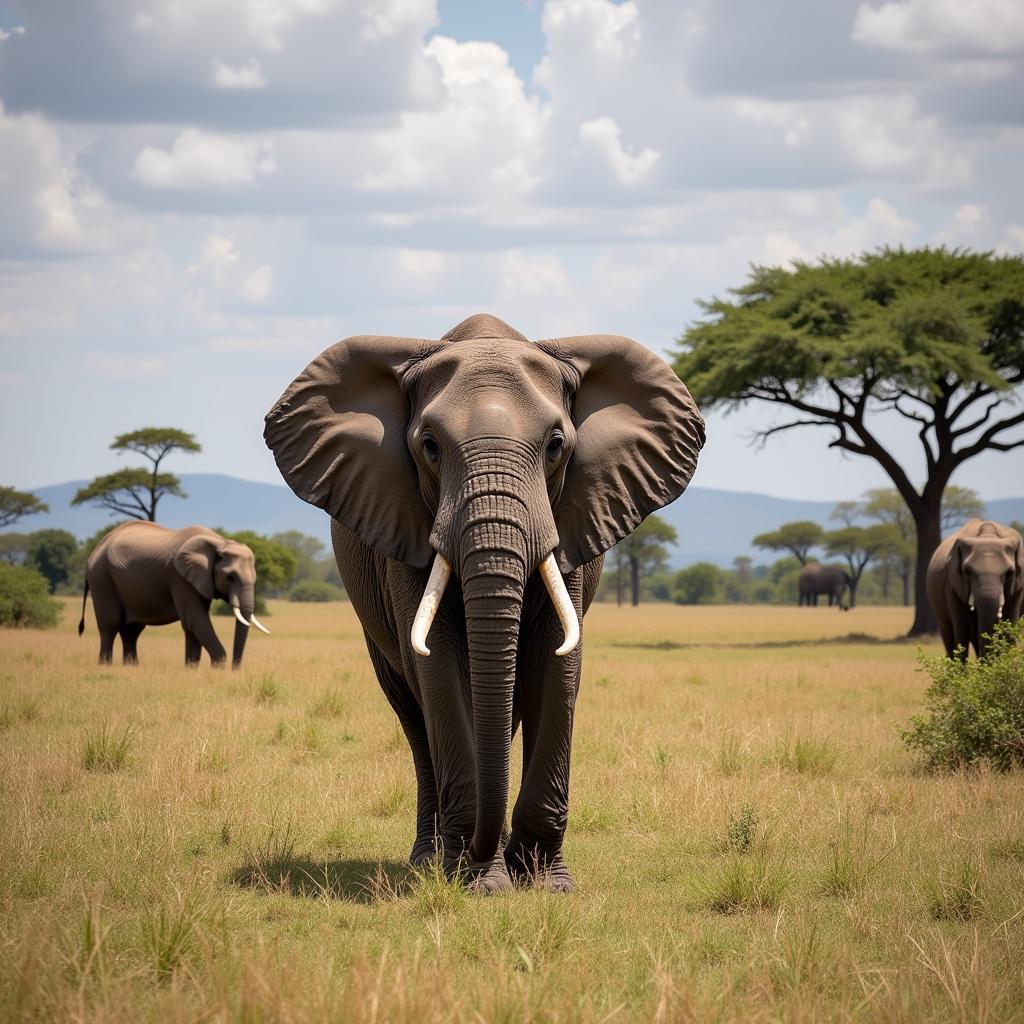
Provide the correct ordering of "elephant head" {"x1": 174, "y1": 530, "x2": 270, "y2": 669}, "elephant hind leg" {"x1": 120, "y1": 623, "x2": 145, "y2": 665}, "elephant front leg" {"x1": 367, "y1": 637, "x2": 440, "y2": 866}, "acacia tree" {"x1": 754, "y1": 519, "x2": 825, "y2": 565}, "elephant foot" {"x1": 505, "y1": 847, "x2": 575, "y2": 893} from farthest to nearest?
"acacia tree" {"x1": 754, "y1": 519, "x2": 825, "y2": 565}
"elephant hind leg" {"x1": 120, "y1": 623, "x2": 145, "y2": 665}
"elephant head" {"x1": 174, "y1": 530, "x2": 270, "y2": 669}
"elephant front leg" {"x1": 367, "y1": 637, "x2": 440, "y2": 866}
"elephant foot" {"x1": 505, "y1": 847, "x2": 575, "y2": 893}

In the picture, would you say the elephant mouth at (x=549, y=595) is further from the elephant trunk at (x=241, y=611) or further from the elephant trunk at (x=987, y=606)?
the elephant trunk at (x=241, y=611)

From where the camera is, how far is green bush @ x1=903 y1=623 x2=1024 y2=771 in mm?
10680

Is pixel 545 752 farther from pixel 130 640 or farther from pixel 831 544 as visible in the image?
pixel 831 544

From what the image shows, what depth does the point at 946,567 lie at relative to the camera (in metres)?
18.9

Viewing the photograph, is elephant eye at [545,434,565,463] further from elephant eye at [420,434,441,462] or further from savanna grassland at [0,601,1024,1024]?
savanna grassland at [0,601,1024,1024]

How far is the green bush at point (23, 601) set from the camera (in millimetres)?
30625

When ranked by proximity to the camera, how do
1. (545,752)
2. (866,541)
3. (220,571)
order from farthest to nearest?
(866,541) < (220,571) < (545,752)

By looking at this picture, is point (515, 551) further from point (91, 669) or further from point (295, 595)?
point (295, 595)

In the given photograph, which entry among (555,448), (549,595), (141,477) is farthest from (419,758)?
(141,477)

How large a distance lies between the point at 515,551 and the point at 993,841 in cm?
375

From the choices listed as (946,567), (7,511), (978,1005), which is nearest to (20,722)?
(978,1005)

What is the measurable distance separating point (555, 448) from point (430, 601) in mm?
972

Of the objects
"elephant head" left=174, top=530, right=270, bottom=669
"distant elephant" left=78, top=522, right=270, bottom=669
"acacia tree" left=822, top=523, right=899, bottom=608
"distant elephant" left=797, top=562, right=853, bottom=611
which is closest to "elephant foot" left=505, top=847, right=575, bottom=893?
"distant elephant" left=78, top=522, right=270, bottom=669

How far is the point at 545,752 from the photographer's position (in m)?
6.77
